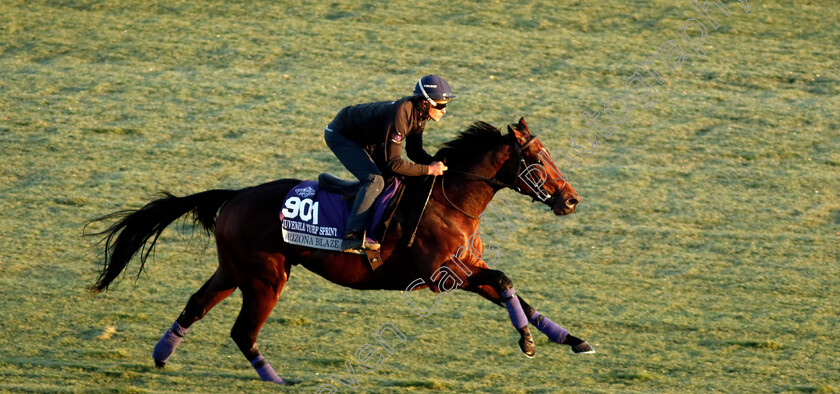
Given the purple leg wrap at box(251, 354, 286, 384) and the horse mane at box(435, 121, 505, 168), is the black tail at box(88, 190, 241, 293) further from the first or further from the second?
the horse mane at box(435, 121, 505, 168)

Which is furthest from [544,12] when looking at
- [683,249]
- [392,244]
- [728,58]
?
[392,244]

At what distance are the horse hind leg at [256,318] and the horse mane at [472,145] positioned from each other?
1431mm

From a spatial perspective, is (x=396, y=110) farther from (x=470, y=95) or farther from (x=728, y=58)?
(x=728, y=58)

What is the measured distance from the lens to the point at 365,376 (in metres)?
6.78

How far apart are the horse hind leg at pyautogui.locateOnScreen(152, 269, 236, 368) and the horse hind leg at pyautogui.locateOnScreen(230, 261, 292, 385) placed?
9.4 inches

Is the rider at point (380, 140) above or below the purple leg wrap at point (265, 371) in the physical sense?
above

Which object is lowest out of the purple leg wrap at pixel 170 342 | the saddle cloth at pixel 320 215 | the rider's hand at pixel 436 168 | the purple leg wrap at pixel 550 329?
the purple leg wrap at pixel 170 342

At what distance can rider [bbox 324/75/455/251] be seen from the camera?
6.05m

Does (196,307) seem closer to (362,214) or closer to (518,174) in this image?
(362,214)

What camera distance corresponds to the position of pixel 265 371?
6.52 m

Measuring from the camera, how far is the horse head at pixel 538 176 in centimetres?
611

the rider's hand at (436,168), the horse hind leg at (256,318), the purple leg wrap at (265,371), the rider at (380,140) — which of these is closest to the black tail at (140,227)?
the horse hind leg at (256,318)

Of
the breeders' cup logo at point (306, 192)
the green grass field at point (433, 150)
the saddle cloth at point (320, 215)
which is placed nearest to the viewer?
the saddle cloth at point (320, 215)

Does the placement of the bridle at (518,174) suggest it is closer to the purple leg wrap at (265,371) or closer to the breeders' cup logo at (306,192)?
the breeders' cup logo at (306,192)
